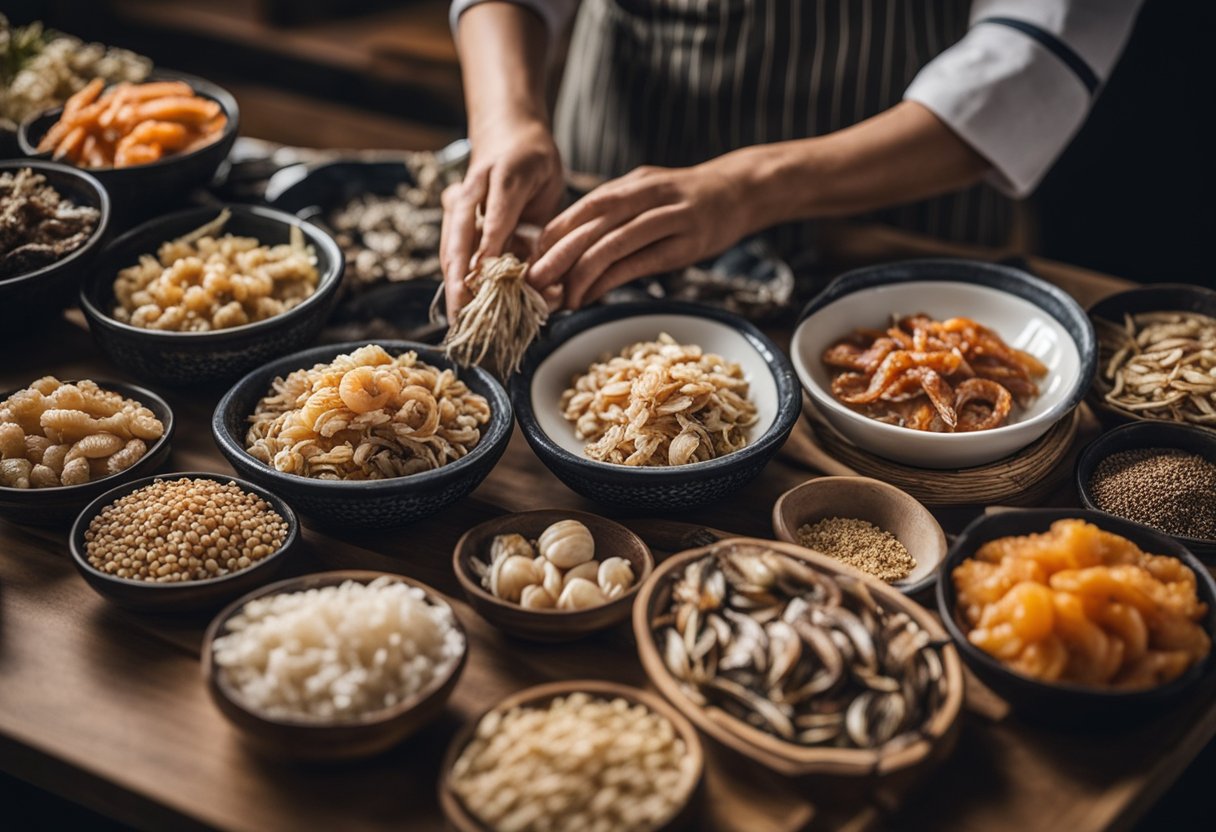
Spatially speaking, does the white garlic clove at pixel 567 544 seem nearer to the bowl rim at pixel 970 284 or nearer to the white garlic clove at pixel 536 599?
the white garlic clove at pixel 536 599

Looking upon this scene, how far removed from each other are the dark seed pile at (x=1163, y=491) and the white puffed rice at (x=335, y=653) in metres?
1.15

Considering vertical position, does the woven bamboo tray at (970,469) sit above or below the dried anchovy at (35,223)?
below

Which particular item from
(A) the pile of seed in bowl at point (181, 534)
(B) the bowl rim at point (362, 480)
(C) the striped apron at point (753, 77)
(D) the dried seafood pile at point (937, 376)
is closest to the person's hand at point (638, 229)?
(B) the bowl rim at point (362, 480)

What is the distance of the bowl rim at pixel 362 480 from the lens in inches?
68.2

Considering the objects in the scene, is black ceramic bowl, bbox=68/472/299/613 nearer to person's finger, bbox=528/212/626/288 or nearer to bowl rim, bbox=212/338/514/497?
bowl rim, bbox=212/338/514/497

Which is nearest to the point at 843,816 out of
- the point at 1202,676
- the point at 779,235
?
the point at 1202,676

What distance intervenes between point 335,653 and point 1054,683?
0.96 metres

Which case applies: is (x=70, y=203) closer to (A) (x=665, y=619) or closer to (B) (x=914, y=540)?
(A) (x=665, y=619)

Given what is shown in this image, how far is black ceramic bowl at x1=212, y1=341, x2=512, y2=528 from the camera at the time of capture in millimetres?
1734

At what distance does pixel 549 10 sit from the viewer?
9.39ft

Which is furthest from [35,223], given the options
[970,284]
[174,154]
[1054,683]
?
[1054,683]

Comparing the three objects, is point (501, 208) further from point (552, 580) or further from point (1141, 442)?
point (1141, 442)

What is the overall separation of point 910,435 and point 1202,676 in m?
0.61

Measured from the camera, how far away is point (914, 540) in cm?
179
